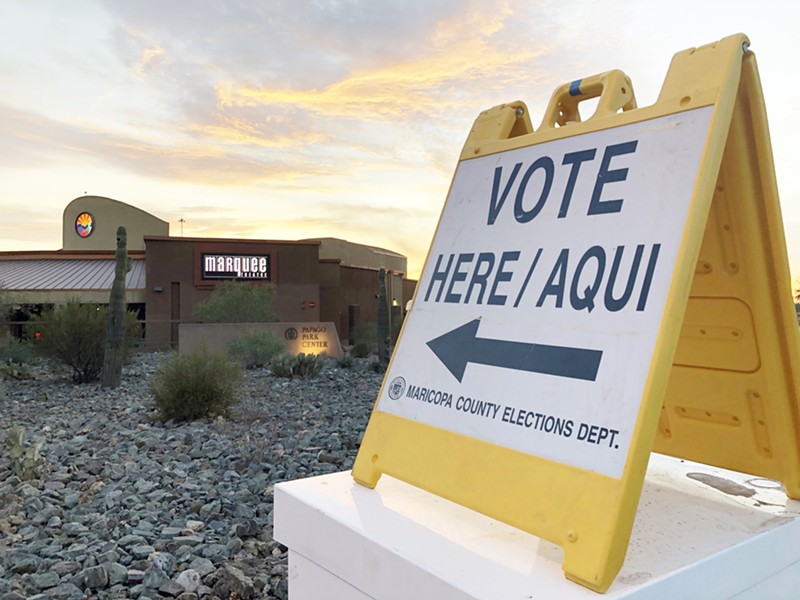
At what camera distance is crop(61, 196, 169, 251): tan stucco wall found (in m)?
40.8

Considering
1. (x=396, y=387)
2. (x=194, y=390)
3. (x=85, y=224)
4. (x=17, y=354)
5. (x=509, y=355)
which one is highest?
(x=85, y=224)

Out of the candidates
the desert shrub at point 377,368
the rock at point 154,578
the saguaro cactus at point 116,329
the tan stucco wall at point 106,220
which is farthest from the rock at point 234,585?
the tan stucco wall at point 106,220

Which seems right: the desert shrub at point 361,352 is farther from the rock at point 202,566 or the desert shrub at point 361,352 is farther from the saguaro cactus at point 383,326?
the rock at point 202,566

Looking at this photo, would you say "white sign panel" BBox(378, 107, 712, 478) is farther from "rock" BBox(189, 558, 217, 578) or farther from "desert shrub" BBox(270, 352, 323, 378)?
"desert shrub" BBox(270, 352, 323, 378)

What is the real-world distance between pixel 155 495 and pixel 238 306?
22.3m

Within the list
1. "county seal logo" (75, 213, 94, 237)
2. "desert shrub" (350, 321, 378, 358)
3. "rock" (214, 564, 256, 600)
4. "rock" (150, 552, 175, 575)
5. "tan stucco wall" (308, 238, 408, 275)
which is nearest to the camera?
"rock" (214, 564, 256, 600)

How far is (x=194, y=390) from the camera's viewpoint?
364 inches

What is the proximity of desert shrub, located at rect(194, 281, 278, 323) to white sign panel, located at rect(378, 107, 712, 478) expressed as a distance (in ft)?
82.0

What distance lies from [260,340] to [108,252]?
20.2m

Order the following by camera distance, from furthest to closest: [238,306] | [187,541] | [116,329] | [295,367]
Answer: [238,306] → [295,367] → [116,329] → [187,541]

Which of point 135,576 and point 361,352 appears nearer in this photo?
point 135,576

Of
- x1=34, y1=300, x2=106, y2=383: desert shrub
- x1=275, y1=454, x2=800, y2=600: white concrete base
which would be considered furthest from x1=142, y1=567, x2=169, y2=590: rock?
x1=34, y1=300, x2=106, y2=383: desert shrub

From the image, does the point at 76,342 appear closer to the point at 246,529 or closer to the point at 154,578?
the point at 246,529

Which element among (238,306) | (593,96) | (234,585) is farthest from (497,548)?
(238,306)
